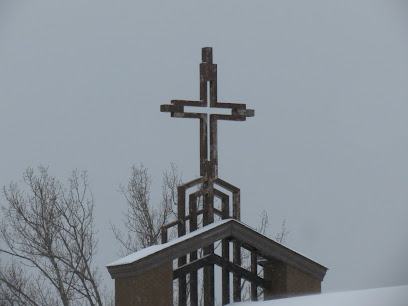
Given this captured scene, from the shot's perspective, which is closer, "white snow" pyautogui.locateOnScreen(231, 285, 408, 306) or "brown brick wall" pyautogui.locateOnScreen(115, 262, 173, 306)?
"white snow" pyautogui.locateOnScreen(231, 285, 408, 306)

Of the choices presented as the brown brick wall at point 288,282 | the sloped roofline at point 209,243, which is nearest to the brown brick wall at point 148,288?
the sloped roofline at point 209,243

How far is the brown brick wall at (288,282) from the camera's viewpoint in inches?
669

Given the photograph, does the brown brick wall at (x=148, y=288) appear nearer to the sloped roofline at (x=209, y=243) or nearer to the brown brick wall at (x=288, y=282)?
the sloped roofline at (x=209, y=243)

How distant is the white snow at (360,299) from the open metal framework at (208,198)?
1.59 m

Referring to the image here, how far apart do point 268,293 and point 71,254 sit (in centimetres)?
967

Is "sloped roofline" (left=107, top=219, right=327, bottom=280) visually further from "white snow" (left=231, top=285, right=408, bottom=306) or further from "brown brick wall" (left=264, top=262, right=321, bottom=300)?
"white snow" (left=231, top=285, right=408, bottom=306)

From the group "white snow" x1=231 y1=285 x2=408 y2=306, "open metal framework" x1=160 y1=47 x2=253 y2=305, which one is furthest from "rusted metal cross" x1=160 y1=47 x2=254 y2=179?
"white snow" x1=231 y1=285 x2=408 y2=306

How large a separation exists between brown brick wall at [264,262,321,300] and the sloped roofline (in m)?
0.07

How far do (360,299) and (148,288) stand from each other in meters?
2.69

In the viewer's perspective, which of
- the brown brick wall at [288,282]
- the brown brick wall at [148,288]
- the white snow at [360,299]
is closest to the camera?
the white snow at [360,299]

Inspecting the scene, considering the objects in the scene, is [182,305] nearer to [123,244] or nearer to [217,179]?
[217,179]

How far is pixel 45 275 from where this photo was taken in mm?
26125

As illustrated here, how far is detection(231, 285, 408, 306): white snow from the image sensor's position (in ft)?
47.7

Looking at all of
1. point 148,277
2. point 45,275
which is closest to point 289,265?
point 148,277
